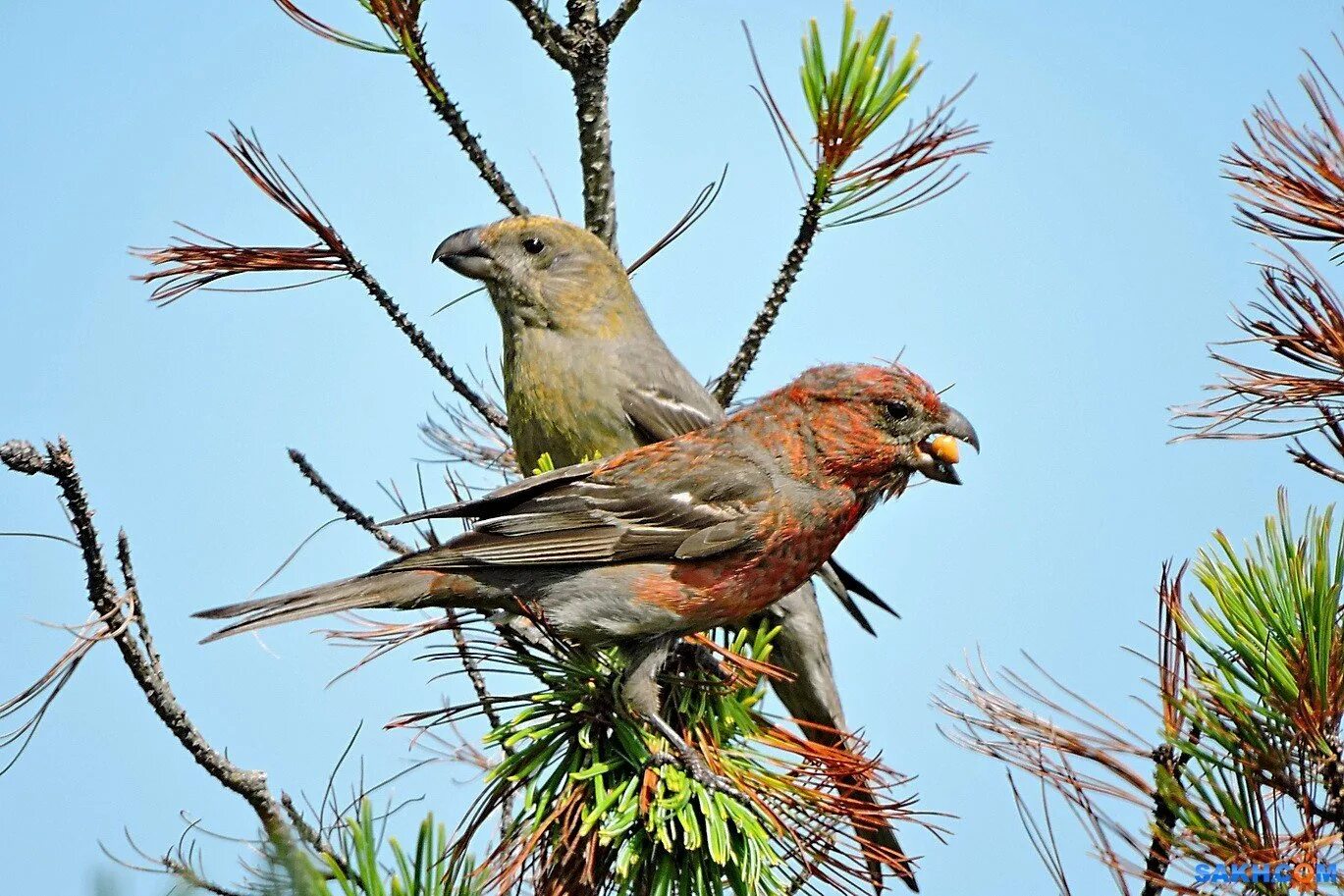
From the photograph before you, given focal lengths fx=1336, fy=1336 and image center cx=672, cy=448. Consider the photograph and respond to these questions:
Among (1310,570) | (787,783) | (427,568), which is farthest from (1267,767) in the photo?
(427,568)

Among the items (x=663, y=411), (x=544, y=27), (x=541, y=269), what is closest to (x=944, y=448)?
(x=663, y=411)

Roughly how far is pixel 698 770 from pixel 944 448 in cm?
97

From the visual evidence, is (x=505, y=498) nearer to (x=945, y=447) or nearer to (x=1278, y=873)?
(x=945, y=447)

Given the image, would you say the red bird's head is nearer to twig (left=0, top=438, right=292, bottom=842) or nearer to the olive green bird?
the olive green bird

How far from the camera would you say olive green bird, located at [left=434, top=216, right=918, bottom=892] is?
3975mm

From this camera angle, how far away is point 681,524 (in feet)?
9.95

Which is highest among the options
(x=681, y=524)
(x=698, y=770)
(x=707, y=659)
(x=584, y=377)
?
(x=584, y=377)

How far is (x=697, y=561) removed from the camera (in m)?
2.96

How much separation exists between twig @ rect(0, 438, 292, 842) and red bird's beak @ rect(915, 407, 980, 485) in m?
1.60

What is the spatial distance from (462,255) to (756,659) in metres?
1.73

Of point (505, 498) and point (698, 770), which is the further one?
point (505, 498)

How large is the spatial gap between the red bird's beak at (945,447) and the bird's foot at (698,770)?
91 centimetres

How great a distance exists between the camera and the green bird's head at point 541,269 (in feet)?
13.4

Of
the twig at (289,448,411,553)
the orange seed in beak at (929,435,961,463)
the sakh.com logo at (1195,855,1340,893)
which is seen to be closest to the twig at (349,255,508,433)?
the twig at (289,448,411,553)
